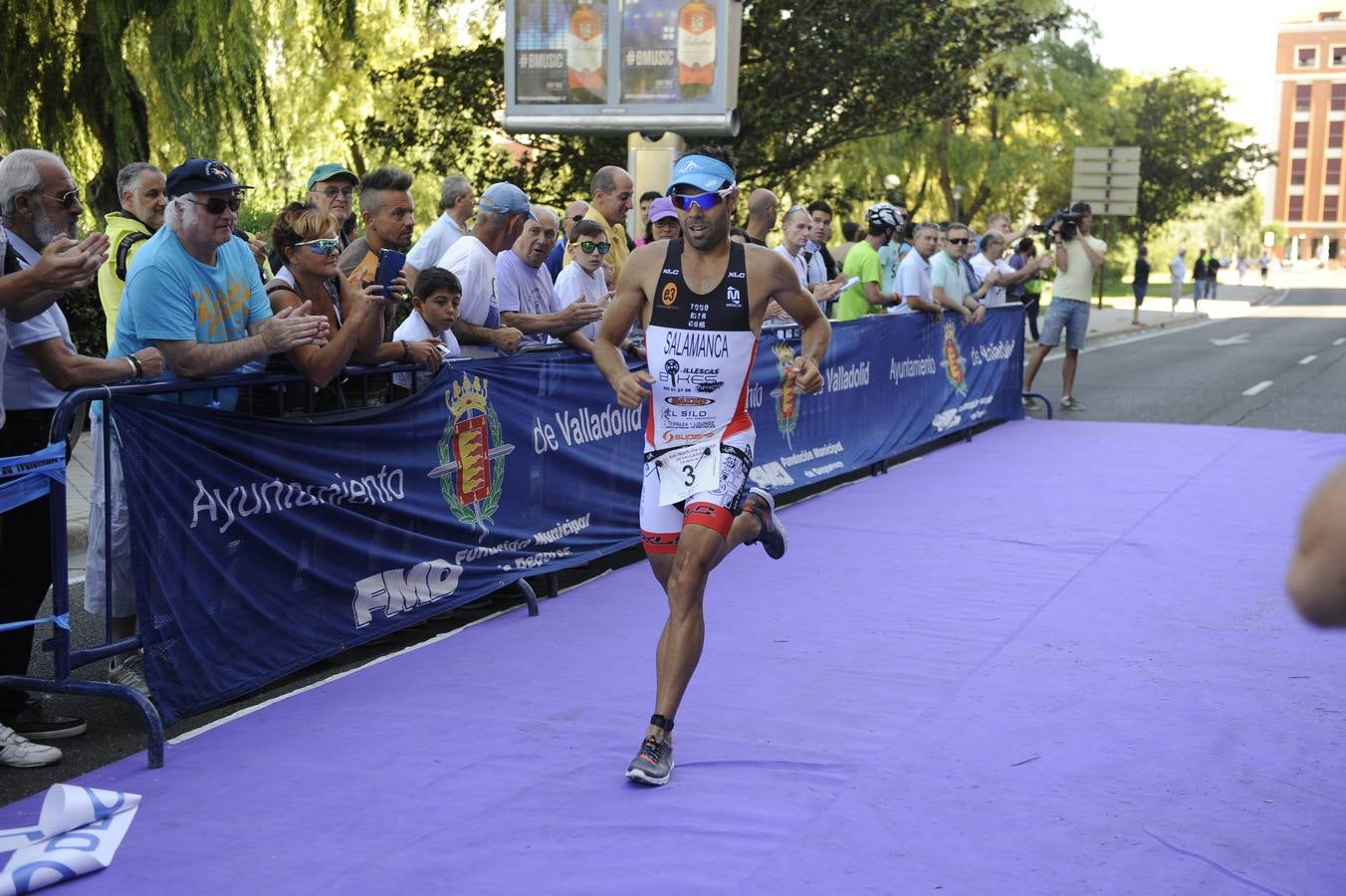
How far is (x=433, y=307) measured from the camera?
23.1 ft

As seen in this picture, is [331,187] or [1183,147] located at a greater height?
[1183,147]

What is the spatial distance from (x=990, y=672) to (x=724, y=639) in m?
1.20

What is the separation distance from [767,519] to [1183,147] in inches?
2113

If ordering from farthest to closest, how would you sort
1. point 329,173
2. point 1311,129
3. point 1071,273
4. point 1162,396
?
point 1311,129 < point 1162,396 < point 1071,273 < point 329,173

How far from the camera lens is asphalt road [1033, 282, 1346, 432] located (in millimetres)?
16344

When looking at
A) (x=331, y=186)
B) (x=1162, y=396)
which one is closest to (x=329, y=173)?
(x=331, y=186)

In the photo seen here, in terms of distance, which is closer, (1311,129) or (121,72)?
(121,72)

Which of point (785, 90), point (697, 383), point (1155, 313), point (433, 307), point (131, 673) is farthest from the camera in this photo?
point (1155, 313)

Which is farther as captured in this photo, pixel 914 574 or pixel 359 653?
pixel 914 574

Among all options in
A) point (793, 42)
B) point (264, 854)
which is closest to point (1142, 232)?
point (793, 42)

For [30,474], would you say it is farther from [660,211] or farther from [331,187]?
[660,211]

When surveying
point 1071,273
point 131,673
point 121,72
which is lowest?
point 131,673

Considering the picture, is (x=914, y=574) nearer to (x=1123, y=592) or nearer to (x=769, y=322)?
(x=1123, y=592)

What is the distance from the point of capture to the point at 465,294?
24.8ft
